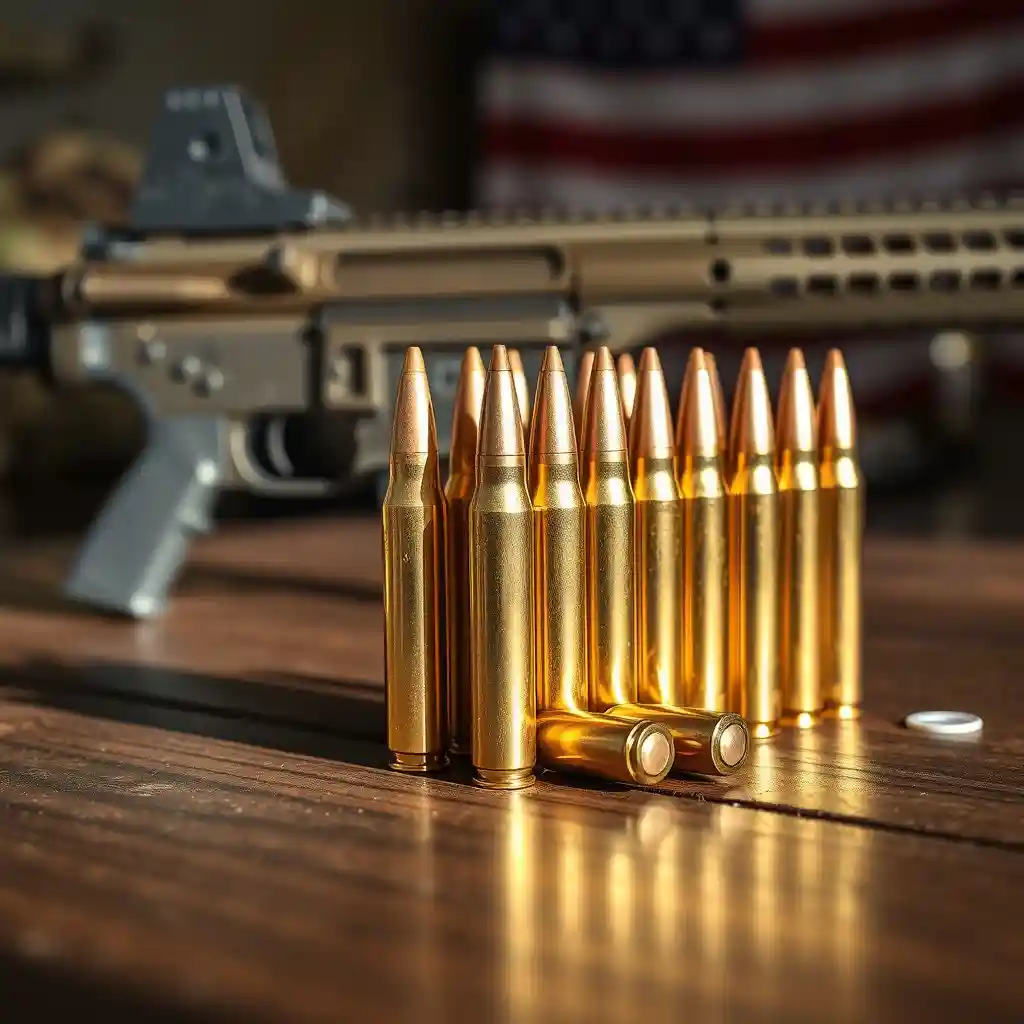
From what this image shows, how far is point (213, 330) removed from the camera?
4.80 feet

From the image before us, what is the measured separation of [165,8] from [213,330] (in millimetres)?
1800

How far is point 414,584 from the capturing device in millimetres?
747

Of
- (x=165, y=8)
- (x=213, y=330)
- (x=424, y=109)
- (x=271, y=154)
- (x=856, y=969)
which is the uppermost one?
(x=165, y=8)

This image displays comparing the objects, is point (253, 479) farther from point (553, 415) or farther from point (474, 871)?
point (474, 871)

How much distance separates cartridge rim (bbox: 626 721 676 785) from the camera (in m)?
0.71

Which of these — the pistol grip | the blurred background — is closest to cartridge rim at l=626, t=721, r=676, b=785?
the pistol grip

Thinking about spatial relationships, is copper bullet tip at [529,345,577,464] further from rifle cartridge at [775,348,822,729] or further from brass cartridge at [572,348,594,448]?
rifle cartridge at [775,348,822,729]

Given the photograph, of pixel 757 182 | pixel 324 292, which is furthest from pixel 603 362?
pixel 757 182

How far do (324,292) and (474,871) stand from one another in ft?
3.04

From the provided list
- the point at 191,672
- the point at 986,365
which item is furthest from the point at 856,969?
the point at 986,365

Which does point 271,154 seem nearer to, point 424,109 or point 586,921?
point 586,921

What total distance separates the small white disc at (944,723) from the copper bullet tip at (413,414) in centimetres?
39

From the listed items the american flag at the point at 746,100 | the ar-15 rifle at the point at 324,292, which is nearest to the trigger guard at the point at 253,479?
the ar-15 rifle at the point at 324,292

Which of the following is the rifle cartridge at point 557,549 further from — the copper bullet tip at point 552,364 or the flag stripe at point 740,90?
the flag stripe at point 740,90
